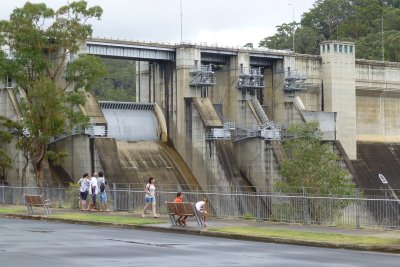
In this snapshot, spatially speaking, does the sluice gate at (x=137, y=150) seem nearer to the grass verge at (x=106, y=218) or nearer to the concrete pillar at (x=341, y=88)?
the concrete pillar at (x=341, y=88)

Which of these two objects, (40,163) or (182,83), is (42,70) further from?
(182,83)

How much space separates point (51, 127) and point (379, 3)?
288 feet

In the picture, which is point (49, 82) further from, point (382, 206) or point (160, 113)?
point (382, 206)

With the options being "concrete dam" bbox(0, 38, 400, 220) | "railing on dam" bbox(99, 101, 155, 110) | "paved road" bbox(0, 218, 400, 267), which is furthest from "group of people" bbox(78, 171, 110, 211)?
"railing on dam" bbox(99, 101, 155, 110)

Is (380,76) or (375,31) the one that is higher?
(375,31)

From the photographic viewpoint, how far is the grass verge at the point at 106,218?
3594 centimetres

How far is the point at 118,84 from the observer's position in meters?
146

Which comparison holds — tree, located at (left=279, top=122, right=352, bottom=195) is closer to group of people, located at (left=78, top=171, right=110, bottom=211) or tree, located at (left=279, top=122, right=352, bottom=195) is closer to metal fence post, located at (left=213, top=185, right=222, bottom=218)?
metal fence post, located at (left=213, top=185, right=222, bottom=218)

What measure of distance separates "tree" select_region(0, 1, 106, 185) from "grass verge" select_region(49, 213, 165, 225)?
16.4 meters

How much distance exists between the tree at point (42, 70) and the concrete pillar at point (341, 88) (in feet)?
93.8

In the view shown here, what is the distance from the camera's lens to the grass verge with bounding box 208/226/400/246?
2723cm

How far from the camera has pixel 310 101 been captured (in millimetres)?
81812

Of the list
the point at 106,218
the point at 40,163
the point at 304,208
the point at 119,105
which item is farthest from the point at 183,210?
the point at 119,105

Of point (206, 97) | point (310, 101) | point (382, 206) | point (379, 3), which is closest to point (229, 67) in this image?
point (206, 97)
